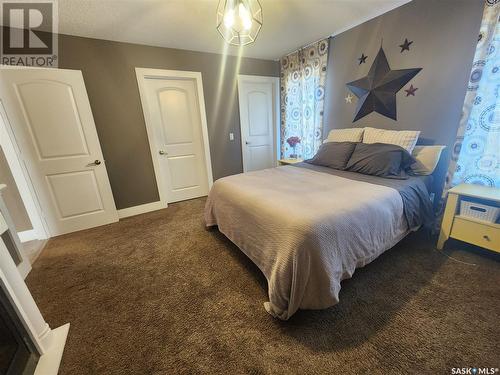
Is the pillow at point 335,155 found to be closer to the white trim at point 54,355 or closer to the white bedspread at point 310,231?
the white bedspread at point 310,231

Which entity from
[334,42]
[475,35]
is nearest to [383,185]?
[475,35]

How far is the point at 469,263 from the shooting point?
1729mm

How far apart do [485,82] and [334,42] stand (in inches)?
71.6

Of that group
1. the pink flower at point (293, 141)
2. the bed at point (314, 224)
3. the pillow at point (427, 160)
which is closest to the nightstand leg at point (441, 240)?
the bed at point (314, 224)

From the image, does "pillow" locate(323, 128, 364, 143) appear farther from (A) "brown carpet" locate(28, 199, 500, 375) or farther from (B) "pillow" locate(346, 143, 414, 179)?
(A) "brown carpet" locate(28, 199, 500, 375)

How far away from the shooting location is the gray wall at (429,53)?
1.89 metres

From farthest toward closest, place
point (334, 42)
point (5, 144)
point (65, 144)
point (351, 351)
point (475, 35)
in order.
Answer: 1. point (334, 42)
2. point (65, 144)
3. point (5, 144)
4. point (475, 35)
5. point (351, 351)

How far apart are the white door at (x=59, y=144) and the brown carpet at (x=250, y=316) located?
0.75 metres

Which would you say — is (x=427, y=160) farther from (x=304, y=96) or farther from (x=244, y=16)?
(x=244, y=16)

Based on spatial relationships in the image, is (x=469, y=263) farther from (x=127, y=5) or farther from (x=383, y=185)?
(x=127, y=5)

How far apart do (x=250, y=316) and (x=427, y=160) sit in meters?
2.26

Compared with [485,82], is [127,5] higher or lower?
higher

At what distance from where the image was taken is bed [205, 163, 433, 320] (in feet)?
3.97

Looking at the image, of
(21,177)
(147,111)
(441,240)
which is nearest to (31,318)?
(21,177)
